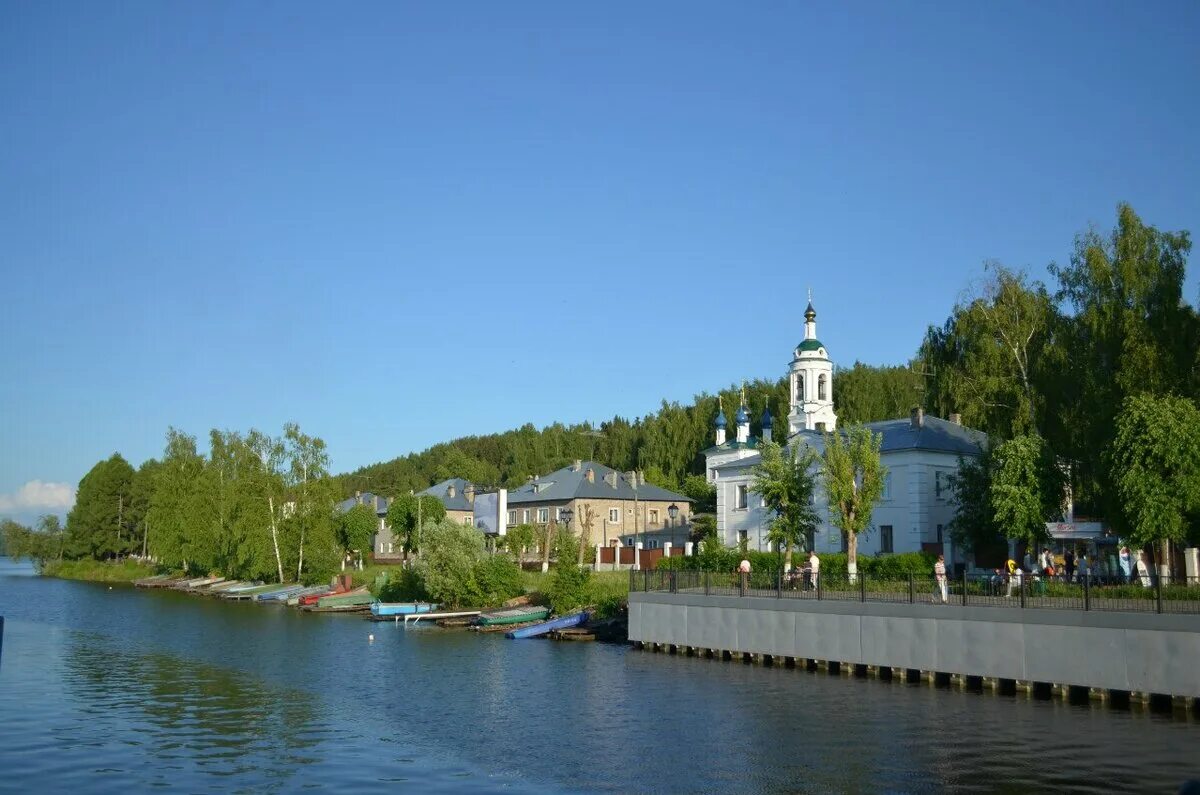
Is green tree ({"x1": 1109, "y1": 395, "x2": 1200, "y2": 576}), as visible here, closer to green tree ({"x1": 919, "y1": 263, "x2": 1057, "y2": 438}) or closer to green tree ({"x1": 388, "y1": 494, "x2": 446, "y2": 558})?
green tree ({"x1": 919, "y1": 263, "x2": 1057, "y2": 438})

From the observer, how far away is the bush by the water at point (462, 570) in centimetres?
6344

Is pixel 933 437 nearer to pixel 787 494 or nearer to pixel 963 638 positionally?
pixel 787 494

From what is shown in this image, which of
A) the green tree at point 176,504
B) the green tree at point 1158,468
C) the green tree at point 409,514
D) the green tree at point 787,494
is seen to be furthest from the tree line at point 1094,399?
the green tree at point 176,504

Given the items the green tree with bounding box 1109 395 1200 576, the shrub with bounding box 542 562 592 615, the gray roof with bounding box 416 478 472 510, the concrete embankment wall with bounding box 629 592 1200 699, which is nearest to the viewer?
the concrete embankment wall with bounding box 629 592 1200 699

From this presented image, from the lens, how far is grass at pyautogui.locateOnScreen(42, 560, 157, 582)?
114938mm

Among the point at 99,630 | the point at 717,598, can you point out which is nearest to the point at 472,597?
the point at 99,630

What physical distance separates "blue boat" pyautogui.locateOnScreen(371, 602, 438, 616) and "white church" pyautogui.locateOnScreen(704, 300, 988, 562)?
18.4 metres

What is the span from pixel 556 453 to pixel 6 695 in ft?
347

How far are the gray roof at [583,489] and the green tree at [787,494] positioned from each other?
3765cm

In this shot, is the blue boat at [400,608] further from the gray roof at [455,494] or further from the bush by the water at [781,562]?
the gray roof at [455,494]

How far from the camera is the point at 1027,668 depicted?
31297 millimetres

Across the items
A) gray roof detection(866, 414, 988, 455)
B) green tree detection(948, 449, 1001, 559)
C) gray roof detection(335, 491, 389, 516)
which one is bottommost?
green tree detection(948, 449, 1001, 559)

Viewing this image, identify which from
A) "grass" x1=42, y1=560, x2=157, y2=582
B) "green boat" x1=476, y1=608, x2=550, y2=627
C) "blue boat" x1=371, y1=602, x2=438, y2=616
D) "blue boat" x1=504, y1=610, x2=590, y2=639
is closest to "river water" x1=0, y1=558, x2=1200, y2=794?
"blue boat" x1=504, y1=610, x2=590, y2=639

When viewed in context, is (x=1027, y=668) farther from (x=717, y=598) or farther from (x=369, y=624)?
(x=369, y=624)
